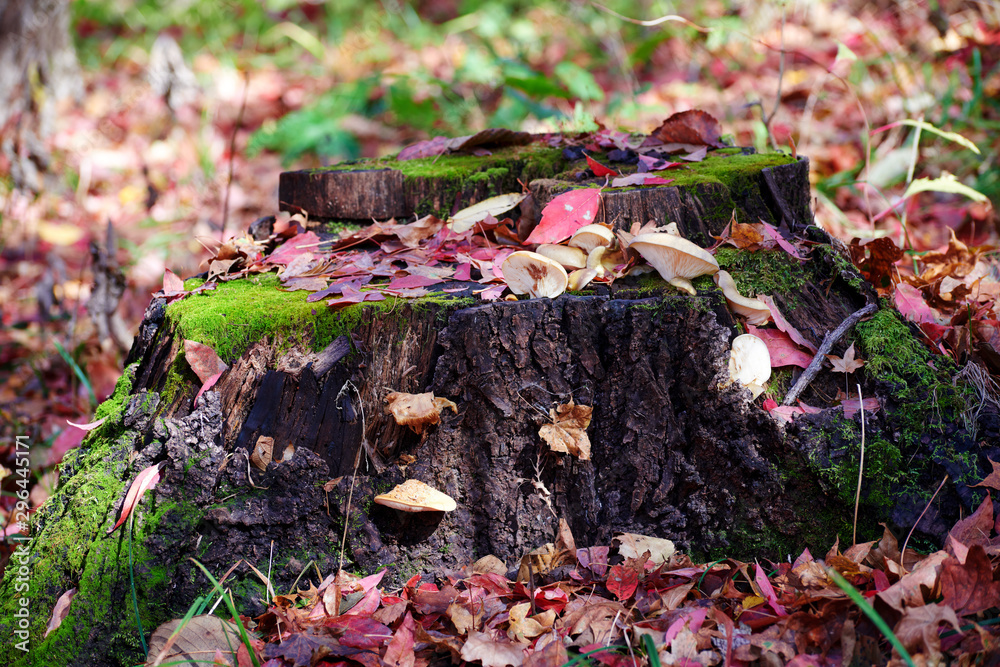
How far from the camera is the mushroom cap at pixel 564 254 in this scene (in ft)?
7.64

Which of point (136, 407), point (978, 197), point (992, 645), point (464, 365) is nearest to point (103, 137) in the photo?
point (136, 407)

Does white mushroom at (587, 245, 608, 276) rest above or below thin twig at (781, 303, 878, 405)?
above

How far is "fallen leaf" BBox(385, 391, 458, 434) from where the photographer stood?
2.18m

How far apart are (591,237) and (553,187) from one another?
0.45 m

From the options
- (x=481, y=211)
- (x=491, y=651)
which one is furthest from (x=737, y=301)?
(x=491, y=651)

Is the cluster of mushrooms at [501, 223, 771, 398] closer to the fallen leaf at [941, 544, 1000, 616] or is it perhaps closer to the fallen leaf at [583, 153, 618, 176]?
the fallen leaf at [583, 153, 618, 176]

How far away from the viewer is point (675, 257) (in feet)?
7.08

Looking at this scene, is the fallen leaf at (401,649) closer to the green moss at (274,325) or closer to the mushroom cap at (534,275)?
the green moss at (274,325)

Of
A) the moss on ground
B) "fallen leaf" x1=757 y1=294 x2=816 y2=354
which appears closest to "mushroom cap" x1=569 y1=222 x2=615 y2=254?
"fallen leaf" x1=757 y1=294 x2=816 y2=354

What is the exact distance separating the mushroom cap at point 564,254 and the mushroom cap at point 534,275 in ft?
0.43

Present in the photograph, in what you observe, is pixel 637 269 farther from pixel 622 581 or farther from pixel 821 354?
pixel 622 581

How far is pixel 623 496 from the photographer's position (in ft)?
7.48

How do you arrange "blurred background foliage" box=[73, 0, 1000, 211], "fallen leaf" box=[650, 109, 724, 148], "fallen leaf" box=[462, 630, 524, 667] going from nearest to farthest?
1. "fallen leaf" box=[462, 630, 524, 667]
2. "fallen leaf" box=[650, 109, 724, 148]
3. "blurred background foliage" box=[73, 0, 1000, 211]

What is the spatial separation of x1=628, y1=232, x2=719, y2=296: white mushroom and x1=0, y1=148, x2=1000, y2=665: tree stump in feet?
0.18
